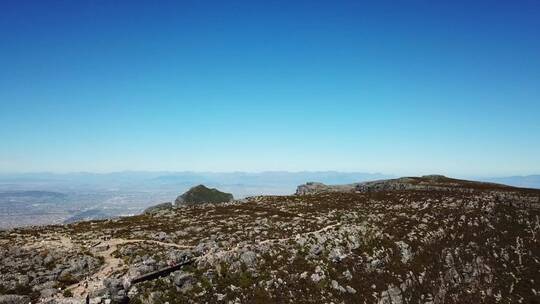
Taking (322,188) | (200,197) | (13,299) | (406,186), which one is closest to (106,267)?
(13,299)

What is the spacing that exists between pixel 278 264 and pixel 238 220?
17140mm

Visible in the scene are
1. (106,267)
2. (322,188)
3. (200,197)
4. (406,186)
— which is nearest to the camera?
(106,267)

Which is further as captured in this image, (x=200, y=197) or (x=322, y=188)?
(x=200, y=197)

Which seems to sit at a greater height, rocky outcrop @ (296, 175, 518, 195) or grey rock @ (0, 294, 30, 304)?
rocky outcrop @ (296, 175, 518, 195)

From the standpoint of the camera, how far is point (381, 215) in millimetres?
59781

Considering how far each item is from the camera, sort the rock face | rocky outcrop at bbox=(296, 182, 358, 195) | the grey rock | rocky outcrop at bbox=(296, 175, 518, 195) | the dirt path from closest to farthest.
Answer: the grey rock, the dirt path, rocky outcrop at bbox=(296, 175, 518, 195), rocky outcrop at bbox=(296, 182, 358, 195), the rock face

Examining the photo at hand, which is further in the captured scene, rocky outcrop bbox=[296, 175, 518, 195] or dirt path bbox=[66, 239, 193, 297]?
rocky outcrop bbox=[296, 175, 518, 195]

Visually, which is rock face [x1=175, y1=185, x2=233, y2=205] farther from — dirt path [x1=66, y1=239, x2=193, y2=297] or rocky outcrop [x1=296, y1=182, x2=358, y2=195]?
dirt path [x1=66, y1=239, x2=193, y2=297]

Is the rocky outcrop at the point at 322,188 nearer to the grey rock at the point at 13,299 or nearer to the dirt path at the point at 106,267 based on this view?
the dirt path at the point at 106,267

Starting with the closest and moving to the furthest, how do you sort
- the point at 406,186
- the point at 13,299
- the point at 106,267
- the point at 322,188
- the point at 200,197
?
the point at 13,299, the point at 106,267, the point at 406,186, the point at 322,188, the point at 200,197

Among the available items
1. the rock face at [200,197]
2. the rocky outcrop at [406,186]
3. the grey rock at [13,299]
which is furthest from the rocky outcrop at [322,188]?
the rock face at [200,197]

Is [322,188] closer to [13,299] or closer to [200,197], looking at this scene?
A: [13,299]

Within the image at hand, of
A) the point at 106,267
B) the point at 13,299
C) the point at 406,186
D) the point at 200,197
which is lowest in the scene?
the point at 200,197

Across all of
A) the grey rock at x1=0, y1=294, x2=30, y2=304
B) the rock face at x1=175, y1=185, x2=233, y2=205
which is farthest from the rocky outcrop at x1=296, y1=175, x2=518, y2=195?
the rock face at x1=175, y1=185, x2=233, y2=205
